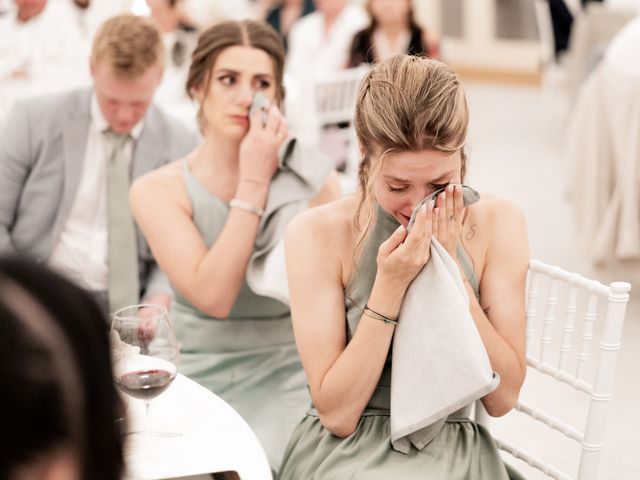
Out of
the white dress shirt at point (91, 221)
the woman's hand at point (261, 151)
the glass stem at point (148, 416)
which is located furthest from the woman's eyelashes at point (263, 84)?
the glass stem at point (148, 416)

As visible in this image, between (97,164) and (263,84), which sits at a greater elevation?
(263,84)

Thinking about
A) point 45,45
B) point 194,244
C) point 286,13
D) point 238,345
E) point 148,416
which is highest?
point 286,13

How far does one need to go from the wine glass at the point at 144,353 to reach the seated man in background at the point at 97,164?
3.19ft

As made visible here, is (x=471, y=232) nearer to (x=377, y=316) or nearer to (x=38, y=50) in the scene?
(x=377, y=316)

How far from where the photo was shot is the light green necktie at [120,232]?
241 centimetres

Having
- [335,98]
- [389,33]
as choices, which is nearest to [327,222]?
[335,98]

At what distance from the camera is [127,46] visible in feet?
7.54

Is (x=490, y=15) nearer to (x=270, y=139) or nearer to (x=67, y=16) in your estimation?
(x=67, y=16)

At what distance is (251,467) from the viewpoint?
4.50ft

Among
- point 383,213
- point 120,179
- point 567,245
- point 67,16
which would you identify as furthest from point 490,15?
point 383,213

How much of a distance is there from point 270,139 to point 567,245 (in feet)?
9.30

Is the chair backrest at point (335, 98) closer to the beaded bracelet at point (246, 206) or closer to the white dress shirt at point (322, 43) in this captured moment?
the white dress shirt at point (322, 43)

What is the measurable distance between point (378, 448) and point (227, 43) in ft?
3.42

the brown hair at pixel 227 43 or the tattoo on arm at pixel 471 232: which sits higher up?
the brown hair at pixel 227 43
